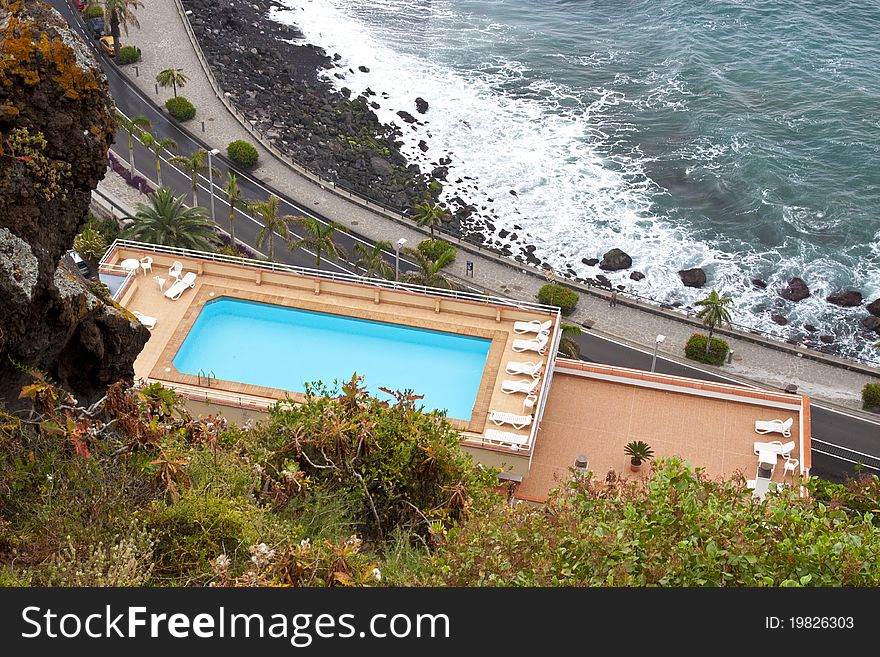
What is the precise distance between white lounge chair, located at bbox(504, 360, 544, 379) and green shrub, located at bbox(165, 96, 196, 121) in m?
54.0

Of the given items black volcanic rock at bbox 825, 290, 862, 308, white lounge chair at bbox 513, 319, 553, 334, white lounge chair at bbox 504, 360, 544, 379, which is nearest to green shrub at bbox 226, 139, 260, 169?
white lounge chair at bbox 513, 319, 553, 334

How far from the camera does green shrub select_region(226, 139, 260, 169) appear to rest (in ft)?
283

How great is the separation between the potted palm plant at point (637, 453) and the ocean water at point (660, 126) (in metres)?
36.2

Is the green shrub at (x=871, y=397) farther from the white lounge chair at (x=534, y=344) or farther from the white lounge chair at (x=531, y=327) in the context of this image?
the white lounge chair at (x=534, y=344)

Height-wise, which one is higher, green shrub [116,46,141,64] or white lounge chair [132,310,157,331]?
green shrub [116,46,141,64]

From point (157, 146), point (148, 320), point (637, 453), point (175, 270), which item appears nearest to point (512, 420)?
point (637, 453)

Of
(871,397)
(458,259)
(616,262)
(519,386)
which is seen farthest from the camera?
(616,262)

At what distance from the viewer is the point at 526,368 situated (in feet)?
159

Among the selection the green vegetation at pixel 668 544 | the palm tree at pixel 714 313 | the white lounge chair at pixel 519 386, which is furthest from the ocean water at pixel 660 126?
the green vegetation at pixel 668 544

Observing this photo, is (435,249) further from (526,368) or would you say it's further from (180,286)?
(526,368)

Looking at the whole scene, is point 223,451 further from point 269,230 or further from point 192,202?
point 192,202

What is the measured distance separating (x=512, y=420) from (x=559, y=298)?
29018mm

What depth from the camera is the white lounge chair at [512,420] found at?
45.8 meters

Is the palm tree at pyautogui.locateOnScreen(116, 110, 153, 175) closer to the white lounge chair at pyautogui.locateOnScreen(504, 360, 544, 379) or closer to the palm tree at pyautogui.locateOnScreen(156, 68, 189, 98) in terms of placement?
the palm tree at pyautogui.locateOnScreen(156, 68, 189, 98)
